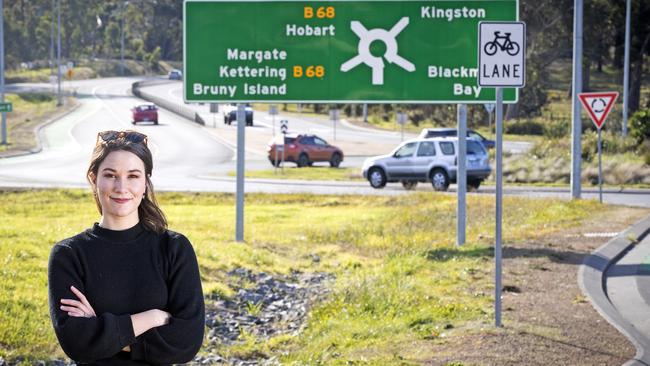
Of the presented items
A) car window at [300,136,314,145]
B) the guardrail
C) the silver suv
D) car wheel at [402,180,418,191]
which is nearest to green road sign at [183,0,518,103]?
the silver suv

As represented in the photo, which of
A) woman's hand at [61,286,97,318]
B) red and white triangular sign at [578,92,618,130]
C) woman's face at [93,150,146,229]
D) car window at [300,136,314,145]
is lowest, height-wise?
woman's hand at [61,286,97,318]

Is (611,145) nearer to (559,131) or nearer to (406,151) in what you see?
(406,151)

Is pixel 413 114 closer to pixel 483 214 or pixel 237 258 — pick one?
pixel 483 214

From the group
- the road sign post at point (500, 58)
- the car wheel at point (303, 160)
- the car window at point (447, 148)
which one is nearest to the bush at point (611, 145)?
the car window at point (447, 148)

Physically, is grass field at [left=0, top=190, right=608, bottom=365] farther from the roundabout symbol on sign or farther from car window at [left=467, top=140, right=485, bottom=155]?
car window at [left=467, top=140, right=485, bottom=155]

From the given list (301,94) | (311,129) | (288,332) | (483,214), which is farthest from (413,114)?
(288,332)

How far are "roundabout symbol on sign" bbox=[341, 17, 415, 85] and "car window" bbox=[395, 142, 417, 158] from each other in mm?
17168

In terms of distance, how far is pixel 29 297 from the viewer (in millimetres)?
12266

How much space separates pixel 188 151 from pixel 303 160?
947cm

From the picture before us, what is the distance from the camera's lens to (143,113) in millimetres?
72062

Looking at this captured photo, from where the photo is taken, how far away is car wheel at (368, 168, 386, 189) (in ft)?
124

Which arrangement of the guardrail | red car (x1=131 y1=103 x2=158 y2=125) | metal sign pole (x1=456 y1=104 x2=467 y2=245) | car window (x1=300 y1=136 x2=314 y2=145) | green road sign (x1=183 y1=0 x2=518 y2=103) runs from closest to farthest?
metal sign pole (x1=456 y1=104 x2=467 y2=245)
green road sign (x1=183 y1=0 x2=518 y2=103)
car window (x1=300 y1=136 x2=314 y2=145)
red car (x1=131 y1=103 x2=158 y2=125)
the guardrail

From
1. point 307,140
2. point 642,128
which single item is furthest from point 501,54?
point 307,140

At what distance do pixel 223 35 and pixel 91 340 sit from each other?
1597 cm
